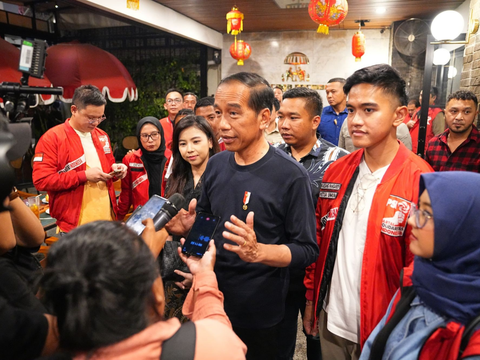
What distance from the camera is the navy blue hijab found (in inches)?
36.6

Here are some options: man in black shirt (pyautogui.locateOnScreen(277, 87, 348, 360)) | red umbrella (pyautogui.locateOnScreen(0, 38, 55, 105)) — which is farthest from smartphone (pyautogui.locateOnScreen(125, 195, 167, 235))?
red umbrella (pyautogui.locateOnScreen(0, 38, 55, 105))

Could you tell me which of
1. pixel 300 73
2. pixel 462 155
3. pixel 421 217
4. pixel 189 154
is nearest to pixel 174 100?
pixel 189 154

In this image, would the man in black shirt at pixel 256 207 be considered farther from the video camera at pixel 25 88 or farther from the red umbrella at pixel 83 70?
the red umbrella at pixel 83 70

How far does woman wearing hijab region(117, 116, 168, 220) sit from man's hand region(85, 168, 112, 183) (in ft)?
1.29

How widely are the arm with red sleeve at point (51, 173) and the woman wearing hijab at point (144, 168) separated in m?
0.50

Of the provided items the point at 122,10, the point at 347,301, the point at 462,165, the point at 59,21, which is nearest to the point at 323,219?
the point at 347,301

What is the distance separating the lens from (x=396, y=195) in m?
1.38

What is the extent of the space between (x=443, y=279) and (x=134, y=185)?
2.71 metres

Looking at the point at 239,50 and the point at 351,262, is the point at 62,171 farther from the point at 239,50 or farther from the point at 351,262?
the point at 239,50

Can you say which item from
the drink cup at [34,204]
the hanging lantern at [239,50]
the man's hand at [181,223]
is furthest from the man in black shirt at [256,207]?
the hanging lantern at [239,50]

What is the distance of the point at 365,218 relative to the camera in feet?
4.80

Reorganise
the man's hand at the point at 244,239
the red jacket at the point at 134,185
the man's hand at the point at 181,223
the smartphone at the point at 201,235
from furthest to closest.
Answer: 1. the red jacket at the point at 134,185
2. the man's hand at the point at 181,223
3. the smartphone at the point at 201,235
4. the man's hand at the point at 244,239

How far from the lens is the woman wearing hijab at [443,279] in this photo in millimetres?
926

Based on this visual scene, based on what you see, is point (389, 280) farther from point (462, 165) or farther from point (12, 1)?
point (12, 1)
